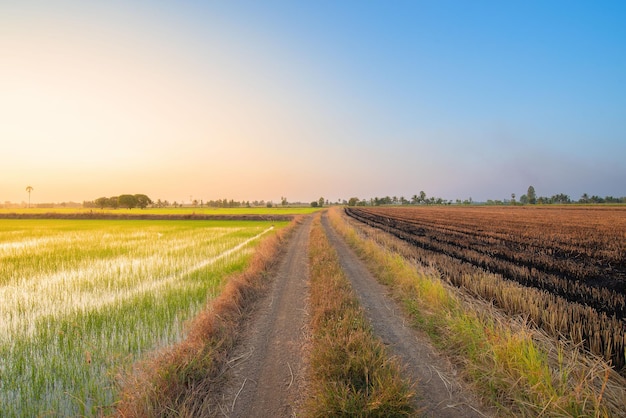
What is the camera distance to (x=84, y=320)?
705 centimetres

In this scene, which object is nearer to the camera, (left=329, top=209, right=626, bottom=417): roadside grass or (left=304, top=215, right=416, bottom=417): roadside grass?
(left=329, top=209, right=626, bottom=417): roadside grass

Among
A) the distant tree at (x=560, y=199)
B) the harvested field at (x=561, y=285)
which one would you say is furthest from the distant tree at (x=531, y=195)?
the harvested field at (x=561, y=285)

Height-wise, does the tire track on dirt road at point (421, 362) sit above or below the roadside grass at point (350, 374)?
below

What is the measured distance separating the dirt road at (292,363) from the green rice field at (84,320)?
5.72 ft

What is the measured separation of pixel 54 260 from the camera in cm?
1523

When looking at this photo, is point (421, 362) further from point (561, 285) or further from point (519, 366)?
point (561, 285)

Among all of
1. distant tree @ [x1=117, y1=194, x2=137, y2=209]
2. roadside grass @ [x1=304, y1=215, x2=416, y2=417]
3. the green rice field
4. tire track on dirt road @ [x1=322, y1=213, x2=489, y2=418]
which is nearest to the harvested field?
tire track on dirt road @ [x1=322, y1=213, x2=489, y2=418]

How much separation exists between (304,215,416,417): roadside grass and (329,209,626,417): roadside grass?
127 centimetres

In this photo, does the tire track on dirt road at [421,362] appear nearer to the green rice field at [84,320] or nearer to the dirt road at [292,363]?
the dirt road at [292,363]

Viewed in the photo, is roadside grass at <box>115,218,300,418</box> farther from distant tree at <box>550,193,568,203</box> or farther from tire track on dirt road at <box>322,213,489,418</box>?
distant tree at <box>550,193,568,203</box>

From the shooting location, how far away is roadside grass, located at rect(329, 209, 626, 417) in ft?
10.6

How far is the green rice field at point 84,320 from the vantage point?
4266 millimetres

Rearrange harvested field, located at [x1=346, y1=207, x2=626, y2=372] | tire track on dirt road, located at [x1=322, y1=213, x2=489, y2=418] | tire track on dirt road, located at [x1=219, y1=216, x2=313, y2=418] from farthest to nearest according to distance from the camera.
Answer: harvested field, located at [x1=346, y1=207, x2=626, y2=372] → tire track on dirt road, located at [x1=219, y1=216, x2=313, y2=418] → tire track on dirt road, located at [x1=322, y1=213, x2=489, y2=418]

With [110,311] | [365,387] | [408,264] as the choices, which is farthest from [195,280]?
[365,387]
